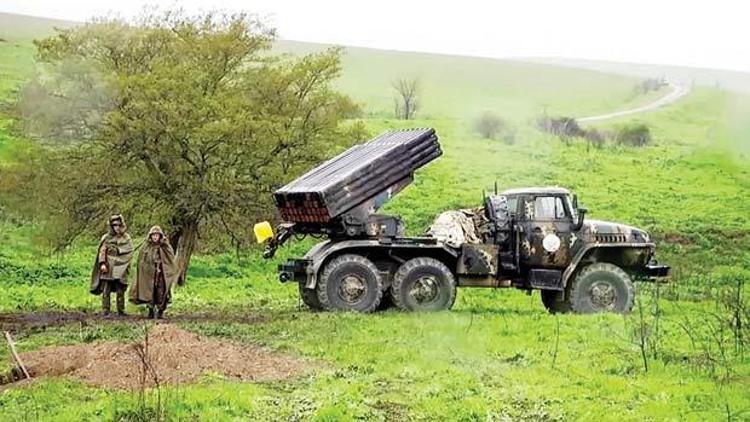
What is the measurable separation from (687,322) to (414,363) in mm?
5605

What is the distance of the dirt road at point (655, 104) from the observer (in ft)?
141

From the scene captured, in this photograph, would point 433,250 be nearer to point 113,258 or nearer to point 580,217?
point 580,217

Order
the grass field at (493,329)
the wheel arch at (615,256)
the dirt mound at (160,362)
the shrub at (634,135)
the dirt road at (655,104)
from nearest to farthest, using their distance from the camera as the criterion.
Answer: the grass field at (493,329) → the dirt mound at (160,362) → the wheel arch at (615,256) → the dirt road at (655,104) → the shrub at (634,135)

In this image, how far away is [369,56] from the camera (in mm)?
77875

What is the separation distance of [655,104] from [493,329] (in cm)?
3299

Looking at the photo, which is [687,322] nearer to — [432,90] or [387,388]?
[387,388]

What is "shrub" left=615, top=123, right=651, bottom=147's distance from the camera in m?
45.2

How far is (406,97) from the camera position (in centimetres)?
6038

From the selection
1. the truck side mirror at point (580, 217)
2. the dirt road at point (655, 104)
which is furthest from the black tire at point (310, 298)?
the dirt road at point (655, 104)

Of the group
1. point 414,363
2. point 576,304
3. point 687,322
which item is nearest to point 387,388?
point 414,363

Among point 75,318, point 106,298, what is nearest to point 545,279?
point 106,298

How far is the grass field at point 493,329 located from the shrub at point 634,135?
1.01 m

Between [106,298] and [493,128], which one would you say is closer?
[106,298]

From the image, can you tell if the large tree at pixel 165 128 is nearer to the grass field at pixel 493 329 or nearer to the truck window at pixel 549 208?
the grass field at pixel 493 329
